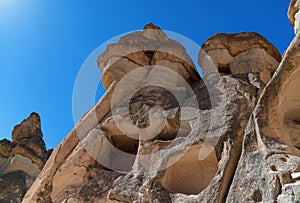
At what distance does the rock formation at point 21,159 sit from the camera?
1452 cm

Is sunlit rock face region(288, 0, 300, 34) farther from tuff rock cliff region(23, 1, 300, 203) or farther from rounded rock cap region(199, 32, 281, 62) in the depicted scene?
rounded rock cap region(199, 32, 281, 62)

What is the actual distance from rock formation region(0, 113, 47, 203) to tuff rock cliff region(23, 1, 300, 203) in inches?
280

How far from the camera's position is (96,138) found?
7.86 meters

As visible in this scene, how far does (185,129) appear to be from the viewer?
7027 mm

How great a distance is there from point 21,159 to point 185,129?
1105 cm

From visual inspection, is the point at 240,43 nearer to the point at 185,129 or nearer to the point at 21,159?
the point at 185,129

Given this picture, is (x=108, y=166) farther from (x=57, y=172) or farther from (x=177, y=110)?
(x=177, y=110)

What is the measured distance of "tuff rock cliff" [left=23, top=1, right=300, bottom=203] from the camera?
15.7 ft

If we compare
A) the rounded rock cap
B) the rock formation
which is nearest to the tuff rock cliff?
the rounded rock cap

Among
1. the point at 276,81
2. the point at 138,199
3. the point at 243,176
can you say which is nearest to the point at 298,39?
the point at 276,81

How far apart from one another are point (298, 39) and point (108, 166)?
4.43 metres

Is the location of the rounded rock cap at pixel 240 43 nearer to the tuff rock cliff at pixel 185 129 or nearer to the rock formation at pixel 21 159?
the tuff rock cliff at pixel 185 129

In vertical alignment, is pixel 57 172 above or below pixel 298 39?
below

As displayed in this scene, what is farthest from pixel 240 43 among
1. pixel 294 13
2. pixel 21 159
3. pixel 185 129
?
pixel 21 159
